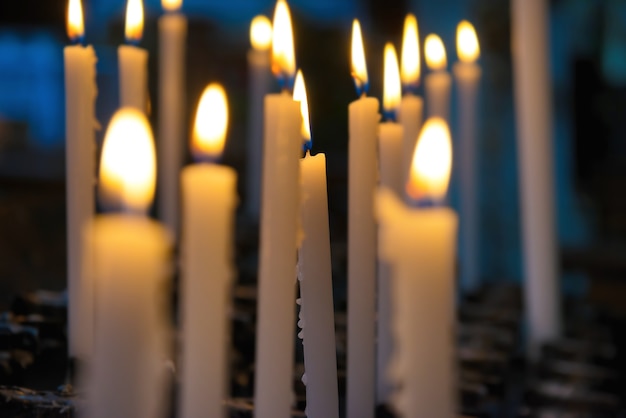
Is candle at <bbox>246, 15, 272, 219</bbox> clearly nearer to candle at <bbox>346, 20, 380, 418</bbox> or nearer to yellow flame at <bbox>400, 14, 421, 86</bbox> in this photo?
yellow flame at <bbox>400, 14, 421, 86</bbox>

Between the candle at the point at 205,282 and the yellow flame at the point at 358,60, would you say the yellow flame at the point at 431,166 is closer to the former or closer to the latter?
the candle at the point at 205,282

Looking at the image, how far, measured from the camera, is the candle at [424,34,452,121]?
784 mm

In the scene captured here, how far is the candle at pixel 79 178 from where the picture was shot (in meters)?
0.46

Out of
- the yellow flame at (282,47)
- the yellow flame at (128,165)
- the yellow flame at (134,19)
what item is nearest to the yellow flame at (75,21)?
the yellow flame at (134,19)

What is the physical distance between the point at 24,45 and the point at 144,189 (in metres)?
2.76

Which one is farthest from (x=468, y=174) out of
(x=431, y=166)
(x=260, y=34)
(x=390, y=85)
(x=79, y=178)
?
(x=431, y=166)

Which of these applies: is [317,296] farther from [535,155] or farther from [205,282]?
[535,155]

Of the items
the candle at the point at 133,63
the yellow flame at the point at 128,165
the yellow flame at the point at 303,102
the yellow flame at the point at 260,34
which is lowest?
the yellow flame at the point at 128,165

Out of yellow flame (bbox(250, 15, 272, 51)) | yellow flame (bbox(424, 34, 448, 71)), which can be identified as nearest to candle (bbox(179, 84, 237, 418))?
yellow flame (bbox(424, 34, 448, 71))

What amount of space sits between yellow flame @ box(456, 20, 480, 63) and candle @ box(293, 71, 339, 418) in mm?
538

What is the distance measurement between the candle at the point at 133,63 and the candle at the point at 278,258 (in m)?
0.29

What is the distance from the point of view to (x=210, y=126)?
32cm

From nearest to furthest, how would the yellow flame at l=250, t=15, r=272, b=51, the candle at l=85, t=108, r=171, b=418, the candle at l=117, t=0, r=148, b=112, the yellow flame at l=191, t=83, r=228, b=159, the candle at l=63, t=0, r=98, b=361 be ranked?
the candle at l=85, t=108, r=171, b=418
the yellow flame at l=191, t=83, r=228, b=159
the candle at l=63, t=0, r=98, b=361
the candle at l=117, t=0, r=148, b=112
the yellow flame at l=250, t=15, r=272, b=51

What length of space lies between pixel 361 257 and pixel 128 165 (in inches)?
8.0
